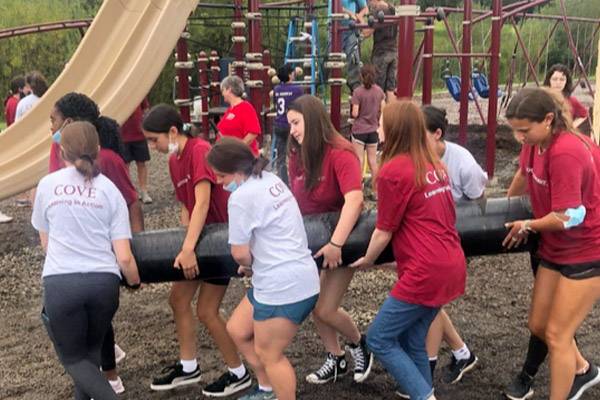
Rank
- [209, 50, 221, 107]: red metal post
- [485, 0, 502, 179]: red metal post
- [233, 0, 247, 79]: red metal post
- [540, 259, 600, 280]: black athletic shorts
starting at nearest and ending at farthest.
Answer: [540, 259, 600, 280]: black athletic shorts < [485, 0, 502, 179]: red metal post < [233, 0, 247, 79]: red metal post < [209, 50, 221, 107]: red metal post

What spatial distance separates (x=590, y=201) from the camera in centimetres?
311

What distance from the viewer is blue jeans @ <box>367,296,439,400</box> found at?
3.07 m

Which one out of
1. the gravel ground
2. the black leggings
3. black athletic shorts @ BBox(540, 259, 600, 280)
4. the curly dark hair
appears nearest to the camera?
the black leggings

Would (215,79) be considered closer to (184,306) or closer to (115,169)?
(184,306)

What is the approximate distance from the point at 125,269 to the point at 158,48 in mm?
3316

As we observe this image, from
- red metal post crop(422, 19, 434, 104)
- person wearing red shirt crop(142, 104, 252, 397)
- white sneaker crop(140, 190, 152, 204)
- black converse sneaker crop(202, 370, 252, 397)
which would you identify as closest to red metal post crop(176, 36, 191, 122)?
white sneaker crop(140, 190, 152, 204)

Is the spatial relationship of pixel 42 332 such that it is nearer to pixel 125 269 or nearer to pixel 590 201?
pixel 125 269

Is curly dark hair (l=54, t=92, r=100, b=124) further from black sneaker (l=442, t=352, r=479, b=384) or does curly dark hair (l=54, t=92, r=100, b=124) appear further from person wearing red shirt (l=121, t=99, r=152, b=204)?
person wearing red shirt (l=121, t=99, r=152, b=204)

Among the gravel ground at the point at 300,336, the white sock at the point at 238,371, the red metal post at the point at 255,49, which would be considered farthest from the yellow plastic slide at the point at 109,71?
the white sock at the point at 238,371

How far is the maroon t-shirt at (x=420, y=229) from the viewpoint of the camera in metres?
2.96

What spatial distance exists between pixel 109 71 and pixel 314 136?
12.2 ft

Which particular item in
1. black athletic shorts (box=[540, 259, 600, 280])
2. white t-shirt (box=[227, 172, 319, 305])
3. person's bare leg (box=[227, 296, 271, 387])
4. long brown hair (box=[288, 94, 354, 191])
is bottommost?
person's bare leg (box=[227, 296, 271, 387])

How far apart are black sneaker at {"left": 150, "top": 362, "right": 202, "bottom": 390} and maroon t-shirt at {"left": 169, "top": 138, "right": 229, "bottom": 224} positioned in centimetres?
94

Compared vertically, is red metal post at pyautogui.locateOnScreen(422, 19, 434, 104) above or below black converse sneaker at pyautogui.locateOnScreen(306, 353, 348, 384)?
above
